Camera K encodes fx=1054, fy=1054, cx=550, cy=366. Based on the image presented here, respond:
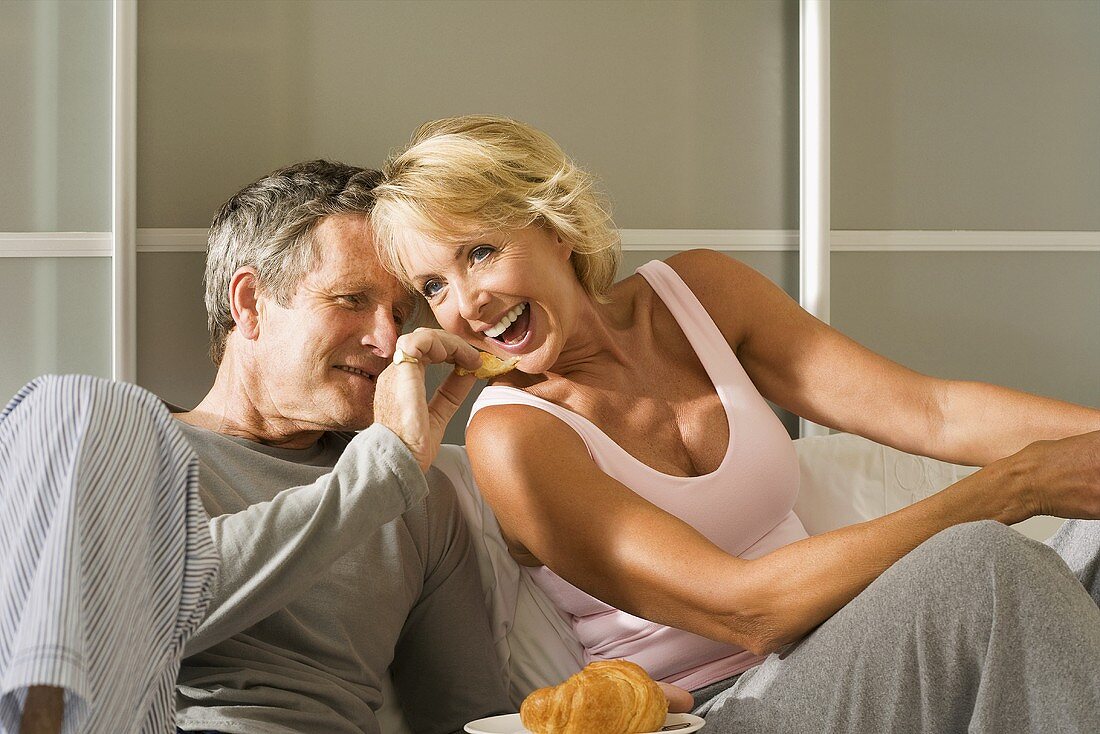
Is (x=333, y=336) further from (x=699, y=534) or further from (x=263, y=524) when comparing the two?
(x=699, y=534)

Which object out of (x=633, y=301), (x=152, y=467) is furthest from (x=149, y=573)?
(x=633, y=301)

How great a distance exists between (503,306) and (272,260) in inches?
13.6

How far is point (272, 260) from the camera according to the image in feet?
4.89

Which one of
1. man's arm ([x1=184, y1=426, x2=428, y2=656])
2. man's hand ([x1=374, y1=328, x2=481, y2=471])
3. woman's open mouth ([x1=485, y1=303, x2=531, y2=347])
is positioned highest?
woman's open mouth ([x1=485, y1=303, x2=531, y2=347])

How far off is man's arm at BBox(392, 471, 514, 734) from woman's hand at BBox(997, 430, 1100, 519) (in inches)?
28.1

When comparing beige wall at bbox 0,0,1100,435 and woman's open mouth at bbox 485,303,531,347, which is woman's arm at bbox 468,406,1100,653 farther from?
beige wall at bbox 0,0,1100,435

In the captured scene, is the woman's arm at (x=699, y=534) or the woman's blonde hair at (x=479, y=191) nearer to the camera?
the woman's arm at (x=699, y=534)

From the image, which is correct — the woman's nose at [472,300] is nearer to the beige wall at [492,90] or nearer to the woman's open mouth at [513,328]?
the woman's open mouth at [513,328]

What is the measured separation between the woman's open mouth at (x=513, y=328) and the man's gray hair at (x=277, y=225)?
26 centimetres

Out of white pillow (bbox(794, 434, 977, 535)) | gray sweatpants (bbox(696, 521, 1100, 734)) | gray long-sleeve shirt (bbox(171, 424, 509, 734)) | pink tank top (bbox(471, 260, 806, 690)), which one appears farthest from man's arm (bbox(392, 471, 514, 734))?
white pillow (bbox(794, 434, 977, 535))

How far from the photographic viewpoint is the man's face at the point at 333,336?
1.45 metres

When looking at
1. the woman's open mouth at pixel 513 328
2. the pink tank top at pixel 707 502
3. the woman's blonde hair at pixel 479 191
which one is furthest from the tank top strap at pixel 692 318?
the woman's open mouth at pixel 513 328

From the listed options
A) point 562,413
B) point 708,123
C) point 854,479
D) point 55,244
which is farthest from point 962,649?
point 55,244

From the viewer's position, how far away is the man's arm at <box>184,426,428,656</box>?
1.10m
